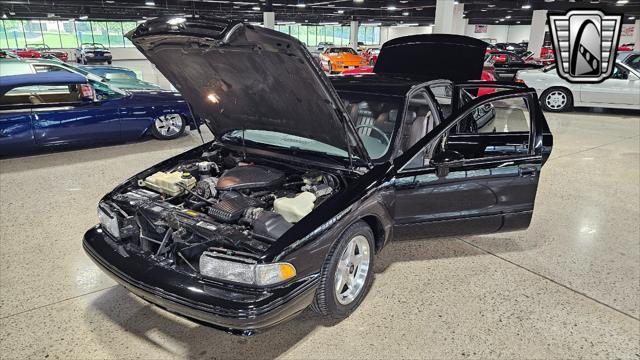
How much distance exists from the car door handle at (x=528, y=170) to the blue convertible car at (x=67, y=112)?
5778 mm

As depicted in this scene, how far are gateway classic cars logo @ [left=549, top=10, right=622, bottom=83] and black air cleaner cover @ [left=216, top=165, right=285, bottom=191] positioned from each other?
9.83 metres

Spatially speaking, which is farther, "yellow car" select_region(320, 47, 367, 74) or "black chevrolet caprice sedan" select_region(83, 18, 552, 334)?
"yellow car" select_region(320, 47, 367, 74)

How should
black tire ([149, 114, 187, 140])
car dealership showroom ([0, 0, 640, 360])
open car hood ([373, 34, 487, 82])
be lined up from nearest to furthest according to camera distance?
car dealership showroom ([0, 0, 640, 360]), open car hood ([373, 34, 487, 82]), black tire ([149, 114, 187, 140])

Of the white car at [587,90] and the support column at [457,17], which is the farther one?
the support column at [457,17]

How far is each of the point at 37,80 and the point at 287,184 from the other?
5.04 meters

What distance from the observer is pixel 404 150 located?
9.66 feet

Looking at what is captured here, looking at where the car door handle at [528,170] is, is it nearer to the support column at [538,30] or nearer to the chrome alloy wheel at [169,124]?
the chrome alloy wheel at [169,124]

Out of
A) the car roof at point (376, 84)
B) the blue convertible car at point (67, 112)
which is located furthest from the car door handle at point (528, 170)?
the blue convertible car at point (67, 112)

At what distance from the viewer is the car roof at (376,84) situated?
304cm

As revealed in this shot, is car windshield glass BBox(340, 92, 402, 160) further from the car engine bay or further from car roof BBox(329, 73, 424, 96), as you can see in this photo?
the car engine bay

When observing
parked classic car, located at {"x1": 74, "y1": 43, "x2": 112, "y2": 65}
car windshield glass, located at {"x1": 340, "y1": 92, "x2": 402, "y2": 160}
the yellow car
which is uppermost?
car windshield glass, located at {"x1": 340, "y1": 92, "x2": 402, "y2": 160}

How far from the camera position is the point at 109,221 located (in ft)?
8.61

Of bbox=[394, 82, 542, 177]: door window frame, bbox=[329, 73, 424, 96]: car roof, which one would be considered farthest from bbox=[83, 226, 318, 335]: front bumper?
bbox=[329, 73, 424, 96]: car roof

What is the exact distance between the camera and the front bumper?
198 centimetres
